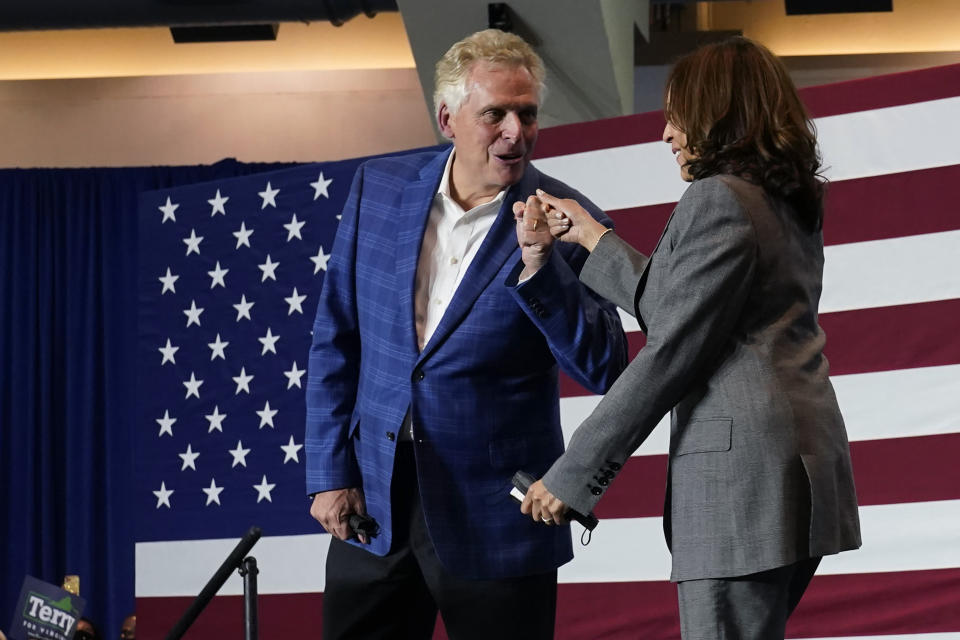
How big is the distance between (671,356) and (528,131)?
0.59 m

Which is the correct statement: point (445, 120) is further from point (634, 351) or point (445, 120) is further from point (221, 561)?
point (221, 561)

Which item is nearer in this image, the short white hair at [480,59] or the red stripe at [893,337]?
the short white hair at [480,59]

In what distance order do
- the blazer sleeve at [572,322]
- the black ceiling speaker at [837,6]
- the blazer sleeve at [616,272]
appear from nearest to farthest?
1. the blazer sleeve at [616,272]
2. the blazer sleeve at [572,322]
3. the black ceiling speaker at [837,6]

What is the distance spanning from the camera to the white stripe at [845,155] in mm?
3113

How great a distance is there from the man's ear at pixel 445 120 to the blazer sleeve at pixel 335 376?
0.65 ft

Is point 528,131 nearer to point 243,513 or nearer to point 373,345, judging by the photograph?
Answer: point 373,345

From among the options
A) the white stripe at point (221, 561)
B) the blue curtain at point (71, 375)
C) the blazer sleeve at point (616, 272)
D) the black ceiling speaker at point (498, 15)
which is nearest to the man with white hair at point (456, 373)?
the blazer sleeve at point (616, 272)

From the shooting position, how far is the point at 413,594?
192 centimetres

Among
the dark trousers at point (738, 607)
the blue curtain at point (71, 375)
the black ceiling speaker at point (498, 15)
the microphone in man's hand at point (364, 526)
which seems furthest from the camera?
the blue curtain at point (71, 375)

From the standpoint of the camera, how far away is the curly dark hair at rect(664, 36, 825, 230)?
1499 mm

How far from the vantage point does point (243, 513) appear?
12.8ft

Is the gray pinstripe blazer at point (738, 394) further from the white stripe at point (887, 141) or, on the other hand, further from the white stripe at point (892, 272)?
the white stripe at point (887, 141)

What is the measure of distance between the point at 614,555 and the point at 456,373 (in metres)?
1.69

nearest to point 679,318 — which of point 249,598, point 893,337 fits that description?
point 249,598
